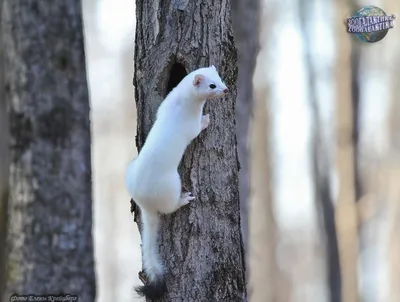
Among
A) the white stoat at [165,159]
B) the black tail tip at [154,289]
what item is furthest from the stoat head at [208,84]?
the black tail tip at [154,289]

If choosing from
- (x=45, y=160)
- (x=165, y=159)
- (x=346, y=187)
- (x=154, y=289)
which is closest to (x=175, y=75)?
(x=165, y=159)

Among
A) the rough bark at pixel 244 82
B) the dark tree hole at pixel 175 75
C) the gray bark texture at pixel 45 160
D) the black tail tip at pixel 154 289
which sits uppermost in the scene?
the rough bark at pixel 244 82

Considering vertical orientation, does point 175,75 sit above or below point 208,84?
above

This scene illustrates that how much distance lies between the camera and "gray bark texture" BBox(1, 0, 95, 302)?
9.18 feet

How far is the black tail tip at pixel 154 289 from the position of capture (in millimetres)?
2912

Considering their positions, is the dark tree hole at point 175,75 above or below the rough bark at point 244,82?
below

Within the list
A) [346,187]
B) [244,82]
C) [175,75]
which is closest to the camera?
[175,75]

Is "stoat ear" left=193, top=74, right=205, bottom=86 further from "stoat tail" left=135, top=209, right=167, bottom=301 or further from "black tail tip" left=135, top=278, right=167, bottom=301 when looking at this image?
"black tail tip" left=135, top=278, right=167, bottom=301

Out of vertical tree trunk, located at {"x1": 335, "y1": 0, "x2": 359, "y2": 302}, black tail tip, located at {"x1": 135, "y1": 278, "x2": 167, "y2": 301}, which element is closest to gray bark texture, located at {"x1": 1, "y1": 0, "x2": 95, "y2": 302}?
black tail tip, located at {"x1": 135, "y1": 278, "x2": 167, "y2": 301}

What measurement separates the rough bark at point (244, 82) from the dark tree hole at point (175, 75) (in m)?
3.07

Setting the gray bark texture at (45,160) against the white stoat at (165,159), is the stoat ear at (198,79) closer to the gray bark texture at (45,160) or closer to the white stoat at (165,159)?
the white stoat at (165,159)

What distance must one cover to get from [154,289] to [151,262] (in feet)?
0.42

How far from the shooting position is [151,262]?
2961 mm

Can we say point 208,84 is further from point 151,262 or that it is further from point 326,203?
point 326,203
